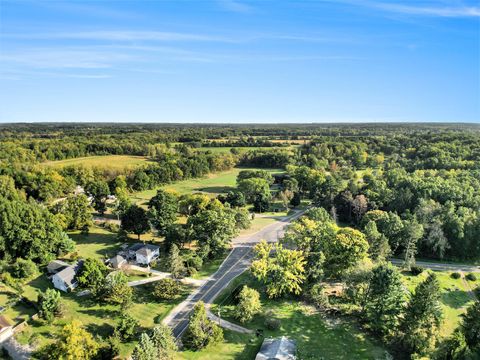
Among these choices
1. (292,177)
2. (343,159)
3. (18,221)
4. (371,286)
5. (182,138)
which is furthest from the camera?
(182,138)

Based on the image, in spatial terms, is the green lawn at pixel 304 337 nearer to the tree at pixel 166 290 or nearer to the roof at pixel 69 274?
the tree at pixel 166 290

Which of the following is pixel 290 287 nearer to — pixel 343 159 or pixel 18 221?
pixel 18 221

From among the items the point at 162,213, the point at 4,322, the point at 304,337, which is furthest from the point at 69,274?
the point at 304,337

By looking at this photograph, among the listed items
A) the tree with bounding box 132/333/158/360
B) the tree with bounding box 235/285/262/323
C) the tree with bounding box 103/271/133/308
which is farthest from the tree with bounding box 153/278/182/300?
the tree with bounding box 132/333/158/360

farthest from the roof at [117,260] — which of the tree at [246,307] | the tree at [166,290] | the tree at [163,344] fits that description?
the tree at [246,307]

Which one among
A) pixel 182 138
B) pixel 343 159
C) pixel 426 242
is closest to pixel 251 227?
pixel 426 242

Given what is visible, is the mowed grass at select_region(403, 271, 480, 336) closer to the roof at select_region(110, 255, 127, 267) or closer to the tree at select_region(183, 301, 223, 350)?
the tree at select_region(183, 301, 223, 350)
